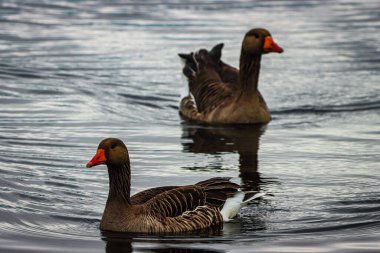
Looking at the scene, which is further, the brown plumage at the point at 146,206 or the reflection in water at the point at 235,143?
the reflection in water at the point at 235,143

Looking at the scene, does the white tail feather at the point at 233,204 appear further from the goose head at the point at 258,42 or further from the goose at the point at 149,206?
the goose head at the point at 258,42

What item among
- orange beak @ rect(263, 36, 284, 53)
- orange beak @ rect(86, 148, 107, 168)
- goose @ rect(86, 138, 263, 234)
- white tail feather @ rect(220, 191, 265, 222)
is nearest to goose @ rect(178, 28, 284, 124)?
orange beak @ rect(263, 36, 284, 53)

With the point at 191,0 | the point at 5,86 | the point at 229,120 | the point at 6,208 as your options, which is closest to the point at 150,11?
the point at 191,0

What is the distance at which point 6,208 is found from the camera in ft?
40.7

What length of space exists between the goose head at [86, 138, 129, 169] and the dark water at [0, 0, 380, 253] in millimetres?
767

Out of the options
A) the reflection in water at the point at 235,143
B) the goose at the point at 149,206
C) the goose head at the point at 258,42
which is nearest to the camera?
the goose at the point at 149,206

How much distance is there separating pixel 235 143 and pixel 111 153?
561cm

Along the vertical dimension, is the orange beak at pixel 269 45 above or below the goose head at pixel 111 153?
above

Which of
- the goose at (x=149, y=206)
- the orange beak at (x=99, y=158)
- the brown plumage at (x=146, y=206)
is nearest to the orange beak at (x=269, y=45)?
the goose at (x=149, y=206)

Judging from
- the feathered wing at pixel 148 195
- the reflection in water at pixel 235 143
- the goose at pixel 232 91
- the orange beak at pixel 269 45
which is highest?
the orange beak at pixel 269 45

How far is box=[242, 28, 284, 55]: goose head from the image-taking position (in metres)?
18.2

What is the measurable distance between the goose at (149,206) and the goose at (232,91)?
640 cm

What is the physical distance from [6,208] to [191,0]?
796 inches

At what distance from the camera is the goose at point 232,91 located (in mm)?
18281
